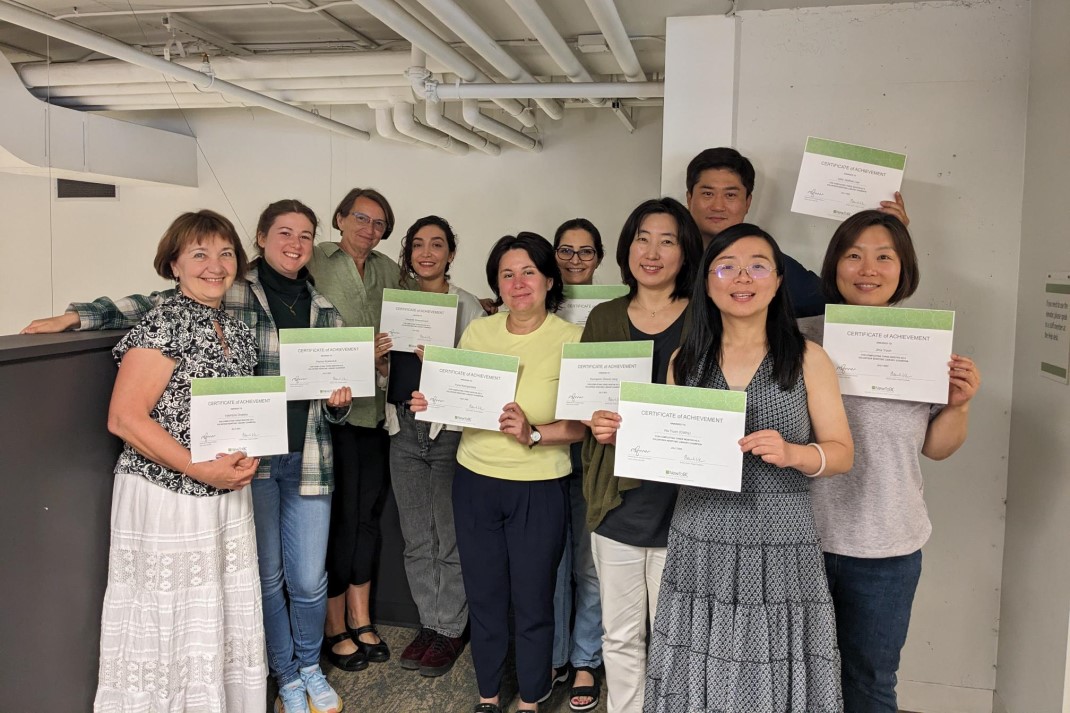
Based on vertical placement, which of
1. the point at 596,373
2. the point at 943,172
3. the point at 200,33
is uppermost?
the point at 200,33

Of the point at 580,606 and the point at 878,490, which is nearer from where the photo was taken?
the point at 878,490

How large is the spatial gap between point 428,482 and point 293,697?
2.76ft

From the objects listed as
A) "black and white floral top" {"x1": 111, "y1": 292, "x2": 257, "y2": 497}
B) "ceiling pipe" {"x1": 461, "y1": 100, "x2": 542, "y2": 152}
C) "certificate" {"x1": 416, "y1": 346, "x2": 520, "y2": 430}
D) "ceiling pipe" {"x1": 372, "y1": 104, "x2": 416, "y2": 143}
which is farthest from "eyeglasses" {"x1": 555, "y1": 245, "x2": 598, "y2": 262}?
"ceiling pipe" {"x1": 372, "y1": 104, "x2": 416, "y2": 143}

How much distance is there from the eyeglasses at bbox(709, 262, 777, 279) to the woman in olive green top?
1.35m

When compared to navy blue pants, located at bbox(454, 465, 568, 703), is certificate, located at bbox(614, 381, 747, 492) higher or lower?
higher

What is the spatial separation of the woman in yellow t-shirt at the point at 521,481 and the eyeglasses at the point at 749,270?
2.17 feet

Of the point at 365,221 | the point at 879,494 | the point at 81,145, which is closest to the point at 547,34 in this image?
the point at 365,221

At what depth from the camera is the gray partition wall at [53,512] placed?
1.74m

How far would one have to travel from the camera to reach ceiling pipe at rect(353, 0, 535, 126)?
2.63 m

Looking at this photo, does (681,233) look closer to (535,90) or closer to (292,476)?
(292,476)

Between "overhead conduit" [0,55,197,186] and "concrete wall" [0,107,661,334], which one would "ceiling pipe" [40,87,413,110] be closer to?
"overhead conduit" [0,55,197,186]

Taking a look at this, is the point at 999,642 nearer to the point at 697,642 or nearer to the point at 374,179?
the point at 697,642

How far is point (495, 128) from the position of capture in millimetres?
5332

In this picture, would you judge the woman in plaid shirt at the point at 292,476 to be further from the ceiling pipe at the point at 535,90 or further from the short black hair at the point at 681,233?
the ceiling pipe at the point at 535,90
